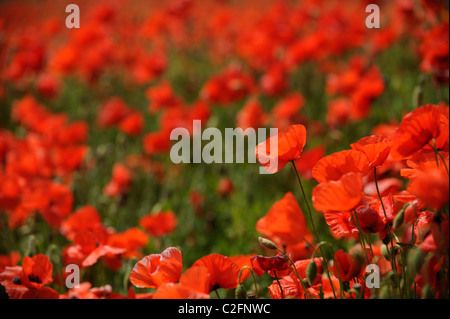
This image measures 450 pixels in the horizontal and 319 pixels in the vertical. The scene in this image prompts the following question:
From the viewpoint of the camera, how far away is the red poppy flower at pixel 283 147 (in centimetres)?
89

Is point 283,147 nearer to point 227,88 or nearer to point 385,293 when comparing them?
point 385,293

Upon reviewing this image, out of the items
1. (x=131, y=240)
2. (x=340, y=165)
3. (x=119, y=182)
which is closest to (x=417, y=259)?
(x=340, y=165)

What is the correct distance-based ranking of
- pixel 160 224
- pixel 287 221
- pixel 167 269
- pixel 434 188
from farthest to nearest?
pixel 160 224, pixel 287 221, pixel 167 269, pixel 434 188

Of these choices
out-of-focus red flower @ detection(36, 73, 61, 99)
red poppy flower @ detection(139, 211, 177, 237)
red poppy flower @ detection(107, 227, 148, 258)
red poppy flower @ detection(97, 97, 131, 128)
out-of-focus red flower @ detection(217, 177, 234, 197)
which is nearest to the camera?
red poppy flower @ detection(107, 227, 148, 258)

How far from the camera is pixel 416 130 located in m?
0.79

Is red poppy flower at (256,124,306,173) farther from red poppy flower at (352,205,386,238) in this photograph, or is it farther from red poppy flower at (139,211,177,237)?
red poppy flower at (139,211,177,237)

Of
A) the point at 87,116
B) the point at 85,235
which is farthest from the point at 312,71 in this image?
the point at 85,235

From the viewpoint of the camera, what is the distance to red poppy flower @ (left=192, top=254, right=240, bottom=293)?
0.87 meters

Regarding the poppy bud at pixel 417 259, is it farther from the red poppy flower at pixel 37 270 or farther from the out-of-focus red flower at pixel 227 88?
the out-of-focus red flower at pixel 227 88

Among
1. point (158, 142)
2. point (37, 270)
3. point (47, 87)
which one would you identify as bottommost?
point (37, 270)

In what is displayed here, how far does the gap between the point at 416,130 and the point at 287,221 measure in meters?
0.35

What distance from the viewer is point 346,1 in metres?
5.02

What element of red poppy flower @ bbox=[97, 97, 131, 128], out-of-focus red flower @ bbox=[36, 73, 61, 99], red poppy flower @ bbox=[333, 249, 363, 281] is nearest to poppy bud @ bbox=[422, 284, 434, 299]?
red poppy flower @ bbox=[333, 249, 363, 281]

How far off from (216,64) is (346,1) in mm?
→ 1770
